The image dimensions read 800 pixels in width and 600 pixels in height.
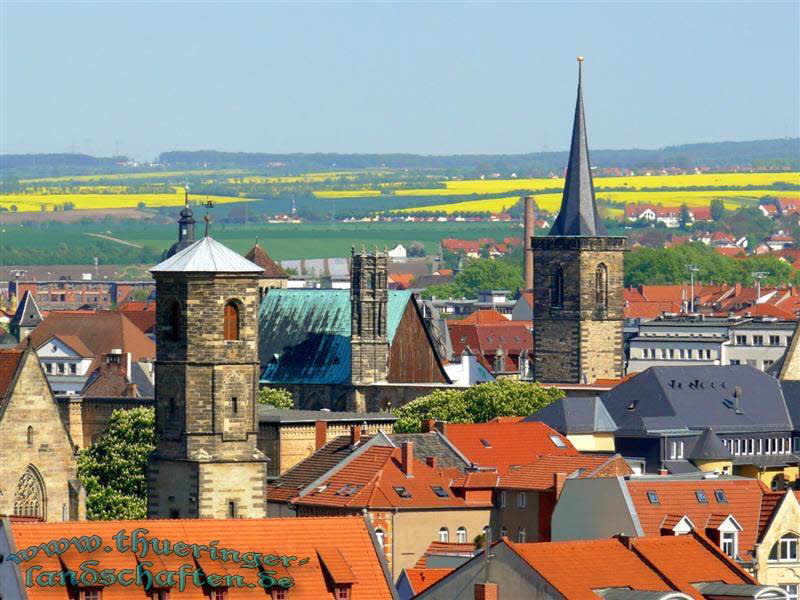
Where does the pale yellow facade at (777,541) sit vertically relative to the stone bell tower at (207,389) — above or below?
below

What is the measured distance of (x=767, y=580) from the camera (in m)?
72.5

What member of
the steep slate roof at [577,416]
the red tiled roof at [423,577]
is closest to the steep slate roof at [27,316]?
the steep slate roof at [577,416]

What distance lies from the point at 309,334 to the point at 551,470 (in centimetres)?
4346

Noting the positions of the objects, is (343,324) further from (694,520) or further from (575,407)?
(694,520)

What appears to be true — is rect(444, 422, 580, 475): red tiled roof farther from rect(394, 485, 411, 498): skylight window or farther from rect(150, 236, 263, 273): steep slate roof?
rect(150, 236, 263, 273): steep slate roof

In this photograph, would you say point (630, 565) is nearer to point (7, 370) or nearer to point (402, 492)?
point (402, 492)

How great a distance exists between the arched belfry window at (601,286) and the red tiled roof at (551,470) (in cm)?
4841

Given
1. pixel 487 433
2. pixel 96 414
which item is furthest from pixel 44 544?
pixel 96 414

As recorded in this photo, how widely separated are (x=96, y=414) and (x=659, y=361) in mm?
56491

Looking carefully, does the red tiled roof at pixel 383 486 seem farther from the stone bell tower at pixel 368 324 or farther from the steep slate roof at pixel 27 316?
the steep slate roof at pixel 27 316

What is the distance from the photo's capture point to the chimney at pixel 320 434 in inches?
4021

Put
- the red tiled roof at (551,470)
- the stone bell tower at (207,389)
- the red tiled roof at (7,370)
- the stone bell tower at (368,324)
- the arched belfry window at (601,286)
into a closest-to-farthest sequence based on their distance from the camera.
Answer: the stone bell tower at (207,389) → the red tiled roof at (551,470) → the red tiled roof at (7,370) → the stone bell tower at (368,324) → the arched belfry window at (601,286)

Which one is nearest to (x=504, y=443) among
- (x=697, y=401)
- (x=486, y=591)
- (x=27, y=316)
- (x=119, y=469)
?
(x=119, y=469)

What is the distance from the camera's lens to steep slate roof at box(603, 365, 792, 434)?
348 ft
